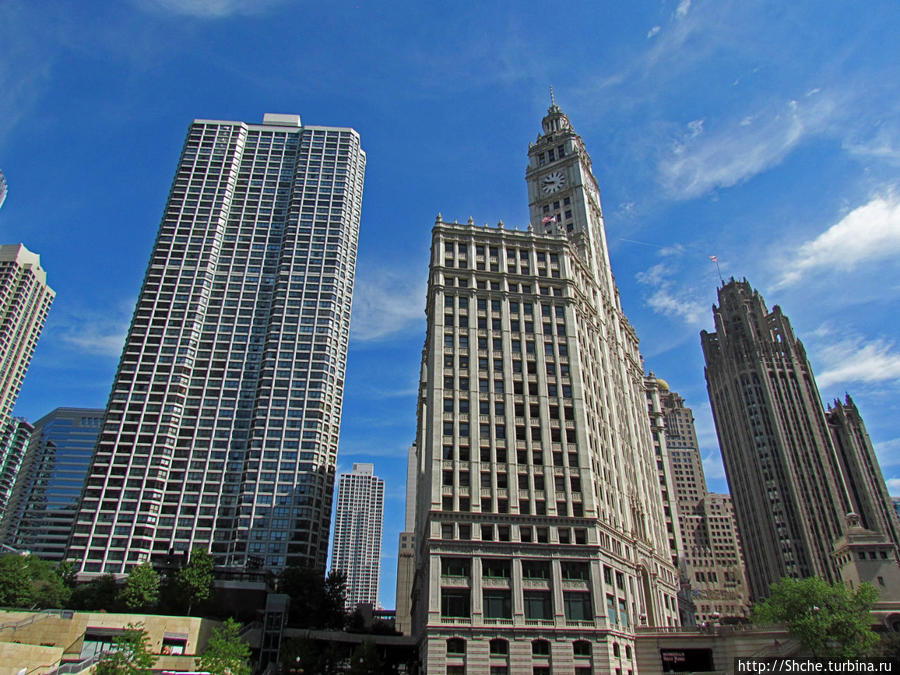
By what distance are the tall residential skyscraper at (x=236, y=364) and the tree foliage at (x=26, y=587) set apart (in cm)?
4126

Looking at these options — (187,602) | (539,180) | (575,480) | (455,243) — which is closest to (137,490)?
(187,602)

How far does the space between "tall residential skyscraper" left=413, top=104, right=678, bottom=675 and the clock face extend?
77.6 ft

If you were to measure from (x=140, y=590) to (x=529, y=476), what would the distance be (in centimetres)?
5332

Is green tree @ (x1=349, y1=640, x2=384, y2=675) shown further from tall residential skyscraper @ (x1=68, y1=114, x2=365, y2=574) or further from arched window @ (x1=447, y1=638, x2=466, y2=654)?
tall residential skyscraper @ (x1=68, y1=114, x2=365, y2=574)

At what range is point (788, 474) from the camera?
175375mm

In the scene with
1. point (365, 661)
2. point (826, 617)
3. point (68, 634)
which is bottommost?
point (365, 661)

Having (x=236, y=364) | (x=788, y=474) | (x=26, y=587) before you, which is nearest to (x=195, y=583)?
(x=26, y=587)

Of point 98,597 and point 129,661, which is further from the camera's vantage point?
point 98,597

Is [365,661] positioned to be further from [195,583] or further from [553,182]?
[553,182]

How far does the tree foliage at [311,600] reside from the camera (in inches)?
3607

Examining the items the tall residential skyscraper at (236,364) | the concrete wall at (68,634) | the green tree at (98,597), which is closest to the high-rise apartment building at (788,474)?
the tall residential skyscraper at (236,364)

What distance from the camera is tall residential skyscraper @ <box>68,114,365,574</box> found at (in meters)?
132

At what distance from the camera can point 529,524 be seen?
71.4 m

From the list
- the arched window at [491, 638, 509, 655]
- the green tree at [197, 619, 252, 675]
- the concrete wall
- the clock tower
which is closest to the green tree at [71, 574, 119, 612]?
the concrete wall
